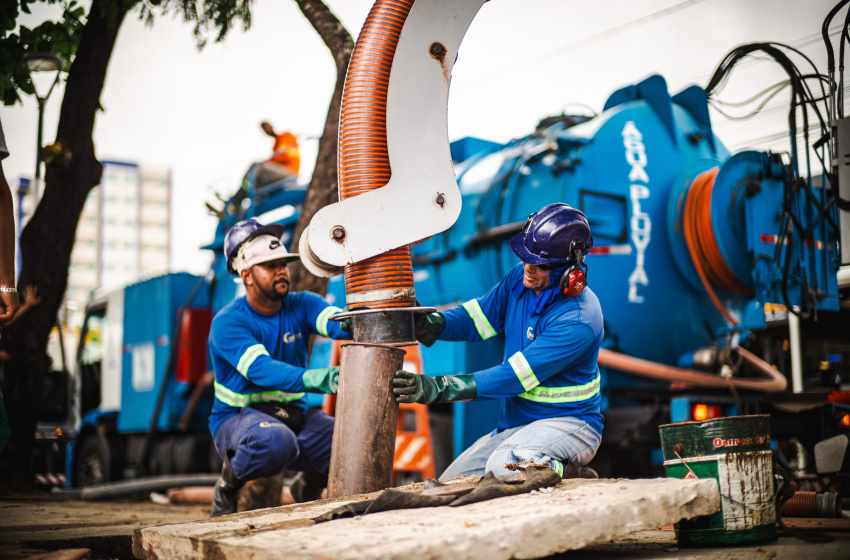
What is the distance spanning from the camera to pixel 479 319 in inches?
156

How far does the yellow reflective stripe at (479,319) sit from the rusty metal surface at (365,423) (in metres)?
0.64

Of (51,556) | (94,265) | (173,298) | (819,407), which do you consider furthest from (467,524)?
(94,265)

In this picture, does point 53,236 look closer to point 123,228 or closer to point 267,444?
point 267,444

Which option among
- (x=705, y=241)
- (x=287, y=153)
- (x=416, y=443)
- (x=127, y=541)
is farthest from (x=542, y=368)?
(x=287, y=153)

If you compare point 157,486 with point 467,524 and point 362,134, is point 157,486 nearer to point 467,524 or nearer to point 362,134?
point 362,134

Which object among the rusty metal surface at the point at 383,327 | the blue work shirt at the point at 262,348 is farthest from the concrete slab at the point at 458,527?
the blue work shirt at the point at 262,348

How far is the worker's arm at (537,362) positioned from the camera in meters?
3.39

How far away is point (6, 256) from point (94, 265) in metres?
85.0

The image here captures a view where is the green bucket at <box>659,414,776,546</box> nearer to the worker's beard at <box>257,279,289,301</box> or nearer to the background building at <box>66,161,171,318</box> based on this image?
the worker's beard at <box>257,279,289,301</box>

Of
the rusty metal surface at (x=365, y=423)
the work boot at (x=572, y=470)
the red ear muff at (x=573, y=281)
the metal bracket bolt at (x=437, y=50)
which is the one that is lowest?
the work boot at (x=572, y=470)

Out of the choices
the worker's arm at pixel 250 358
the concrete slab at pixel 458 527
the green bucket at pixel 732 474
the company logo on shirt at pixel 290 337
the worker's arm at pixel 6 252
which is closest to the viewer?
the concrete slab at pixel 458 527

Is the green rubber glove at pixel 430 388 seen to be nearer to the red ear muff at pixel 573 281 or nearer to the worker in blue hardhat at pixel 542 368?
the worker in blue hardhat at pixel 542 368

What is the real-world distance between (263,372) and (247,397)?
38 centimetres

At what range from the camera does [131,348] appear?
9.52 metres
